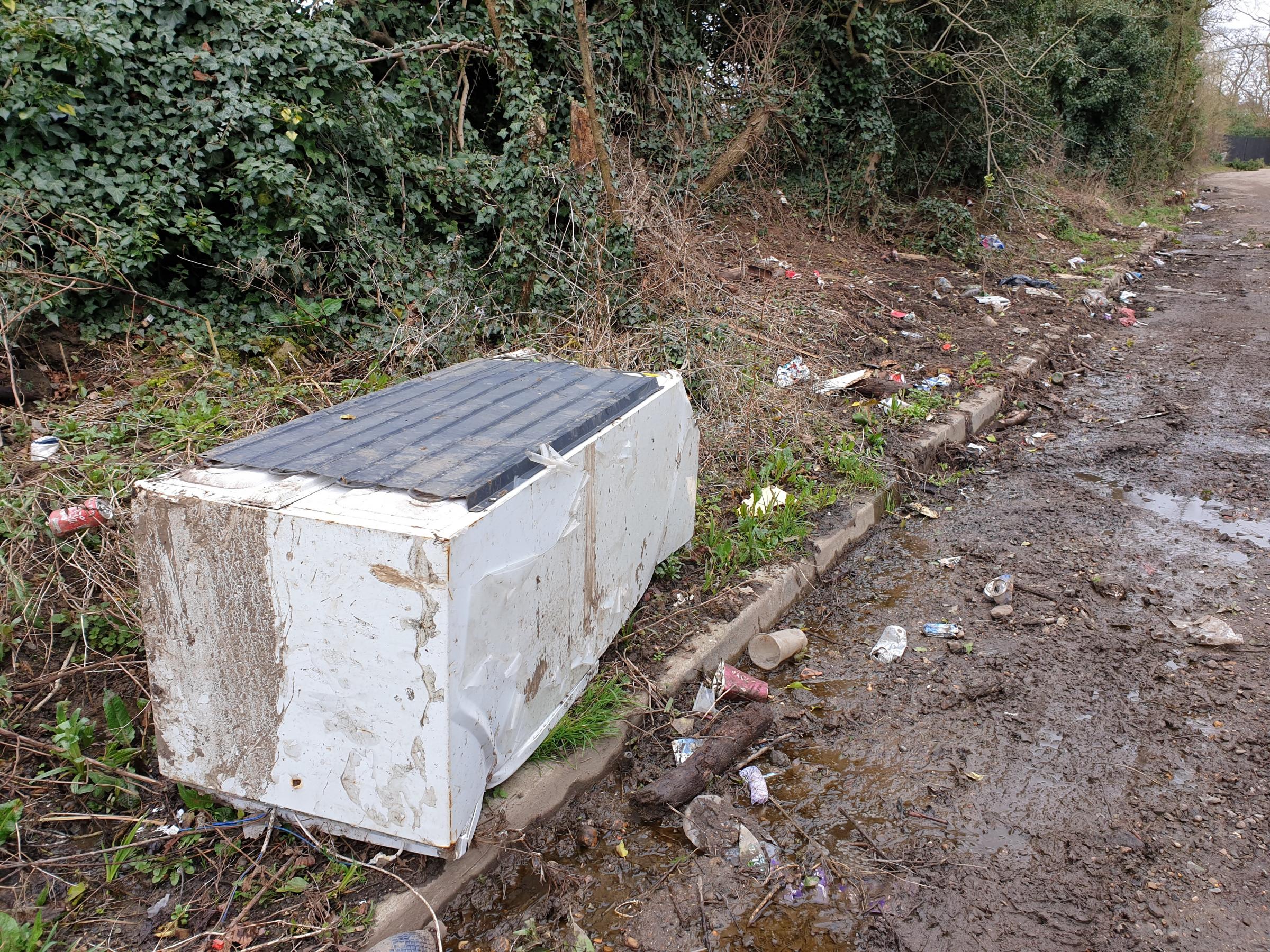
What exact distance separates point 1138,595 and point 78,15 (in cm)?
572

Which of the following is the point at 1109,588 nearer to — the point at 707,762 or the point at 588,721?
the point at 707,762

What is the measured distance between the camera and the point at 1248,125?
4103 centimetres

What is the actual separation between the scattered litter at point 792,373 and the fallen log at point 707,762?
9.06 ft

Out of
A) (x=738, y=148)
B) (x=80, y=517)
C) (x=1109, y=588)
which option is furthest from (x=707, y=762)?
(x=738, y=148)

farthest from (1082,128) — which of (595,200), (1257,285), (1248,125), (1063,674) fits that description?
(1248,125)

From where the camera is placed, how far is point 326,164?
4617mm

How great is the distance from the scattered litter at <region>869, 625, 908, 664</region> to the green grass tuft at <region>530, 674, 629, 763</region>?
1.16 m

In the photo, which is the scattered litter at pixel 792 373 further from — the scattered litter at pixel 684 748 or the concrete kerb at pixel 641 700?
the scattered litter at pixel 684 748

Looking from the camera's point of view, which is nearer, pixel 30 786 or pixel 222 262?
pixel 30 786

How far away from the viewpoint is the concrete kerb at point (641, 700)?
2061 millimetres

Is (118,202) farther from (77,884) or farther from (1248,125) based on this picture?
(1248,125)

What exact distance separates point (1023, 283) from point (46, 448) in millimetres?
9300

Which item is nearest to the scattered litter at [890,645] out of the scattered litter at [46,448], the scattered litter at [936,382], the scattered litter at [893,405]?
the scattered litter at [893,405]

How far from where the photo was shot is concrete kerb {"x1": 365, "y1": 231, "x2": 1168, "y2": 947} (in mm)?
2061
